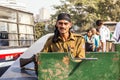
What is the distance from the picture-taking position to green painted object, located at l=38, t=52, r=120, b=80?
11.8ft

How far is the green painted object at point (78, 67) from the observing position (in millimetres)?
3611

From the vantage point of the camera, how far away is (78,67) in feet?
11.9

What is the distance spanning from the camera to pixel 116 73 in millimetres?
3654

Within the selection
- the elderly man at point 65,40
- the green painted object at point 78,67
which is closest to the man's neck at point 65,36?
the elderly man at point 65,40

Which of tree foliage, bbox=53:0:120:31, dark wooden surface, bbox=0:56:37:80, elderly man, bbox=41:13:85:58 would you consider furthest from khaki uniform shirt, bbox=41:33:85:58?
tree foliage, bbox=53:0:120:31

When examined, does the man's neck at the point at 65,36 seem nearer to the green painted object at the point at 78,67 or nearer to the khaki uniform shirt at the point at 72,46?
the khaki uniform shirt at the point at 72,46

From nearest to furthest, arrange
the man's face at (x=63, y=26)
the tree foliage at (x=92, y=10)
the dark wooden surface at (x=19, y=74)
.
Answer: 1. the man's face at (x=63, y=26)
2. the dark wooden surface at (x=19, y=74)
3. the tree foliage at (x=92, y=10)

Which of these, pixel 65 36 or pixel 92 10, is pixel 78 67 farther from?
pixel 92 10

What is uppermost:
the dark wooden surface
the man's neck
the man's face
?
the man's face

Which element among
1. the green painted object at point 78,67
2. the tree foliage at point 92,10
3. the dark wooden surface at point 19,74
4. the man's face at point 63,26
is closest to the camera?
the green painted object at point 78,67

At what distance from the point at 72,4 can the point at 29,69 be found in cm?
2813

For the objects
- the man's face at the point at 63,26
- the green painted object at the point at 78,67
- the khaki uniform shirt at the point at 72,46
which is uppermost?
the man's face at the point at 63,26

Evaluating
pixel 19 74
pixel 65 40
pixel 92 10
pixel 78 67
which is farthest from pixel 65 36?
pixel 92 10

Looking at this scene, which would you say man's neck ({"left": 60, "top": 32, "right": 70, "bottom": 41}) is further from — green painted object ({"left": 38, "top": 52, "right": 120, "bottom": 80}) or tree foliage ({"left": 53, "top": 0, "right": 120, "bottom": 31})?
tree foliage ({"left": 53, "top": 0, "right": 120, "bottom": 31})
